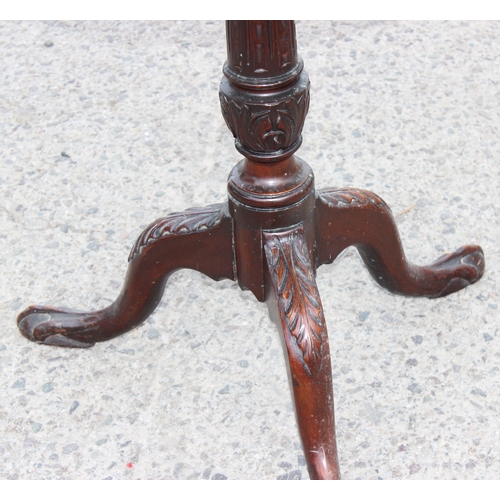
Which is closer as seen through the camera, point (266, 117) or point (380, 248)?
point (266, 117)

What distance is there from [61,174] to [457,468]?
1.03m

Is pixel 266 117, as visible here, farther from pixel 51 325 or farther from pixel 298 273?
pixel 51 325

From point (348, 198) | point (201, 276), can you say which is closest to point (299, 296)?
point (348, 198)

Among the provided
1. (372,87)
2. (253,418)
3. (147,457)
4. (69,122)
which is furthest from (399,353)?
(69,122)

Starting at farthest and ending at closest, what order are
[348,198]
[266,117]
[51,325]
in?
[51,325], [348,198], [266,117]

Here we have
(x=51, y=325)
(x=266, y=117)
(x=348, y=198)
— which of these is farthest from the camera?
(x=51, y=325)

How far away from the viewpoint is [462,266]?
1.33 meters

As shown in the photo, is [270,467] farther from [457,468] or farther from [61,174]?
[61,174]

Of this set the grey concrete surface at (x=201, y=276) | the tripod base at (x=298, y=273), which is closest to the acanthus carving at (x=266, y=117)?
the tripod base at (x=298, y=273)

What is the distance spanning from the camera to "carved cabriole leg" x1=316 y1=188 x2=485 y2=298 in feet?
3.68

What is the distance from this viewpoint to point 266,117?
0.92 m

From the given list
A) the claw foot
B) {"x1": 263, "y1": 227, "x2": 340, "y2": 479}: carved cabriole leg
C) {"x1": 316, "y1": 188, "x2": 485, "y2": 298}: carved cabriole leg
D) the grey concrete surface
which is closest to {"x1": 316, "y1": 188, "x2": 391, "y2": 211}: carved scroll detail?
{"x1": 316, "y1": 188, "x2": 485, "y2": 298}: carved cabriole leg

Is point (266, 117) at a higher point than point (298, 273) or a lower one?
higher

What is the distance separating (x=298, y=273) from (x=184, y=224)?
0.67ft
